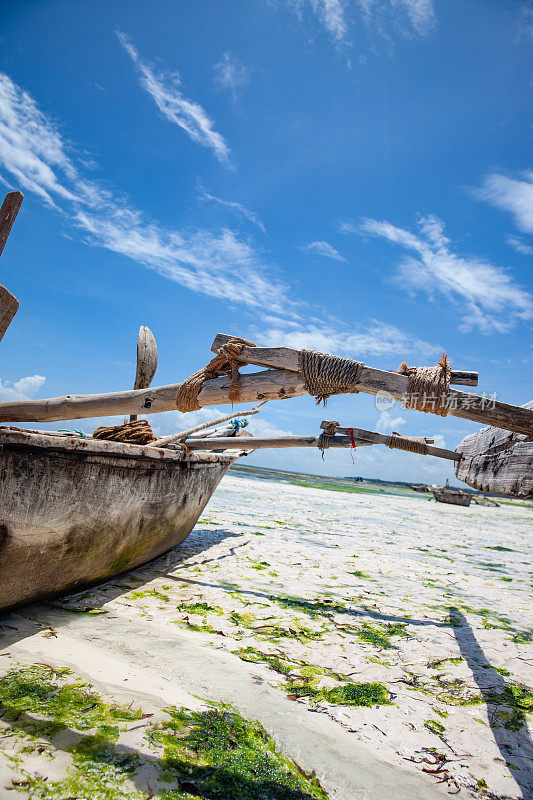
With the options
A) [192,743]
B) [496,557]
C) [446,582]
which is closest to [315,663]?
[192,743]

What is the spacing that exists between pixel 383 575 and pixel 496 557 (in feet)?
16.5

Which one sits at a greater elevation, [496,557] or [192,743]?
[496,557]

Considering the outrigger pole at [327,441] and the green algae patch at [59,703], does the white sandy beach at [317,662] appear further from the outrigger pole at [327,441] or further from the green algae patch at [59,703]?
the outrigger pole at [327,441]

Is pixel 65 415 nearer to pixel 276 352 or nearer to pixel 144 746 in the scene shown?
pixel 276 352

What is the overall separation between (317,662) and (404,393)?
6.92 feet

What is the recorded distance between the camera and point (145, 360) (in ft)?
12.9

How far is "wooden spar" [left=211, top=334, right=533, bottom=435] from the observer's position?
7.62 ft

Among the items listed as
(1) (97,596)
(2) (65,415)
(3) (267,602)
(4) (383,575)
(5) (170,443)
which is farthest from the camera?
(4) (383,575)

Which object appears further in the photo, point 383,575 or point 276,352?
point 383,575

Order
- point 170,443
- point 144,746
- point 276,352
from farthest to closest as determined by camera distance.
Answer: point 170,443
point 276,352
point 144,746

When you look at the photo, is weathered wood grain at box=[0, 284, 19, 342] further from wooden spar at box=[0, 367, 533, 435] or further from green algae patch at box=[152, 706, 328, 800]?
green algae patch at box=[152, 706, 328, 800]

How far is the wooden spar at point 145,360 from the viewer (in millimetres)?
3877

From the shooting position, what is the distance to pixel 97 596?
401cm

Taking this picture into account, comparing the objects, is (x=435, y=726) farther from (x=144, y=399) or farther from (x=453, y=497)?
(x=453, y=497)
